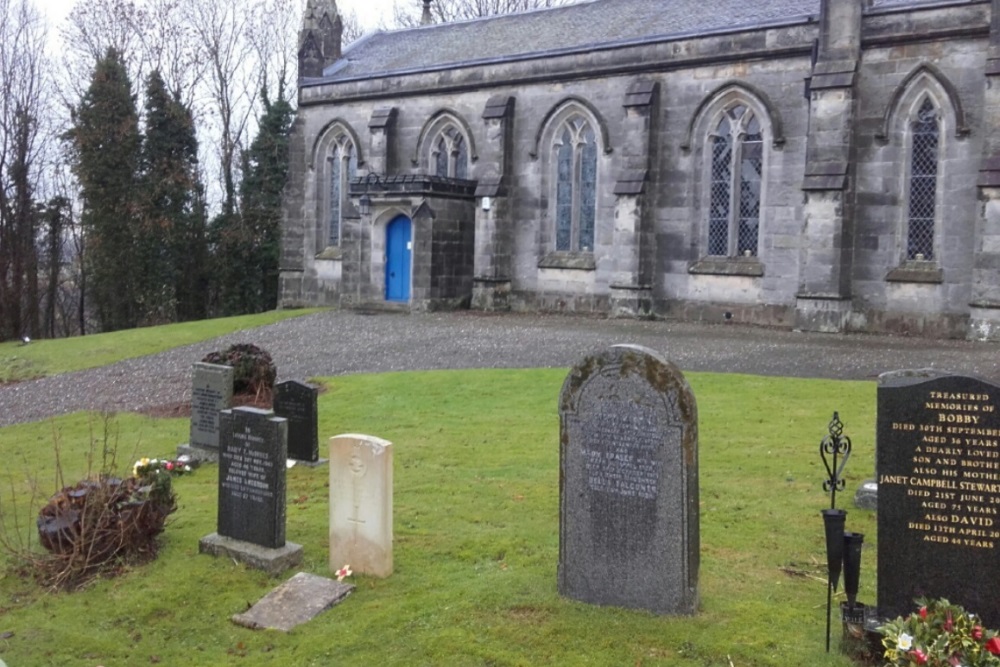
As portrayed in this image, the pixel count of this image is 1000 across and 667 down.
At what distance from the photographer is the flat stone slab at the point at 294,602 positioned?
6703 millimetres

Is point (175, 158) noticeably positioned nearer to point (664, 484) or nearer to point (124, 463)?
point (124, 463)

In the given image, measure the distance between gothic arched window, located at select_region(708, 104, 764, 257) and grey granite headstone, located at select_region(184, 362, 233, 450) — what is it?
51.1ft

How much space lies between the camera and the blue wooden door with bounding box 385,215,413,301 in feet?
91.5

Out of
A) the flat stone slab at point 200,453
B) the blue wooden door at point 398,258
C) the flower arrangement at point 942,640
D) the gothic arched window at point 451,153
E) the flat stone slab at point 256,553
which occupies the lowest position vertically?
the flat stone slab at point 256,553

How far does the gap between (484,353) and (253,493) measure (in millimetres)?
11374

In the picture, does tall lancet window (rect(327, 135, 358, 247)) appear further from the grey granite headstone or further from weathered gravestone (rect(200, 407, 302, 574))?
weathered gravestone (rect(200, 407, 302, 574))

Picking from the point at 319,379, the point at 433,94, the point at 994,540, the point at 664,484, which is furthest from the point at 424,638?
the point at 433,94

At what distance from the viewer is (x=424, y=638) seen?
6.20 metres

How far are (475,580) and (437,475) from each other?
10.0 ft

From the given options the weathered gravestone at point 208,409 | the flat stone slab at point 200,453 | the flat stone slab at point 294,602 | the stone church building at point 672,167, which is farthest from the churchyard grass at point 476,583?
the stone church building at point 672,167

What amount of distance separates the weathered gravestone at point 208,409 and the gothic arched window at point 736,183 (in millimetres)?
15583

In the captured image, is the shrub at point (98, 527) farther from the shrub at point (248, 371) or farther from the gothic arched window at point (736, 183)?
the gothic arched window at point (736, 183)

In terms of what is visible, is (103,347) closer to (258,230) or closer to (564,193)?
(564,193)

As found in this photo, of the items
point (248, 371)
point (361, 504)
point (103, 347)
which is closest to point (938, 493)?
point (361, 504)
